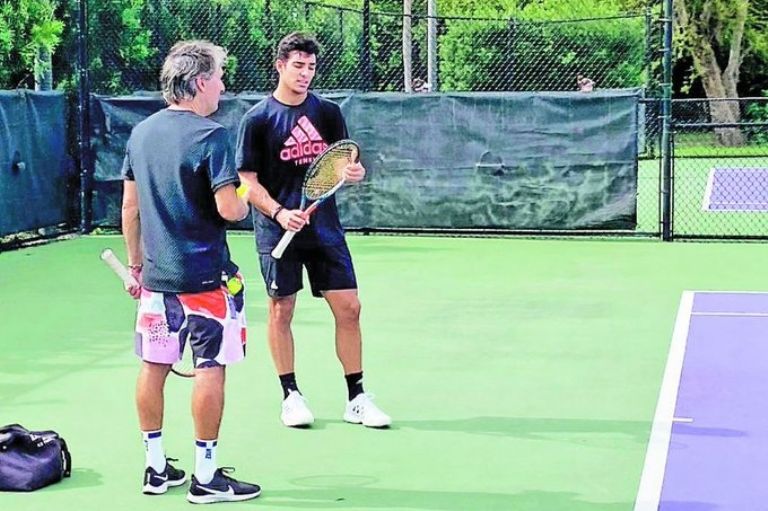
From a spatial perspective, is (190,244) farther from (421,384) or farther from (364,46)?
(364,46)

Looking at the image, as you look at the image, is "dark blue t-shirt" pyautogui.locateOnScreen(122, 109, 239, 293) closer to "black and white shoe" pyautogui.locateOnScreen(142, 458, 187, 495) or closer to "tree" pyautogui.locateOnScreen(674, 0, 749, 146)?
"black and white shoe" pyautogui.locateOnScreen(142, 458, 187, 495)

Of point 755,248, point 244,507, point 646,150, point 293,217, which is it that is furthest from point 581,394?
point 646,150

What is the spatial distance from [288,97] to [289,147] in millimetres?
228

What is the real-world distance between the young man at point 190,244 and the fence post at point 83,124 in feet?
31.1

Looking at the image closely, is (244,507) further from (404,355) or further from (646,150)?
(646,150)

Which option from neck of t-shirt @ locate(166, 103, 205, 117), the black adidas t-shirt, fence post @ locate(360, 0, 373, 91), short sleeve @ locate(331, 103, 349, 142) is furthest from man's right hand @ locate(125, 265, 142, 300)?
fence post @ locate(360, 0, 373, 91)

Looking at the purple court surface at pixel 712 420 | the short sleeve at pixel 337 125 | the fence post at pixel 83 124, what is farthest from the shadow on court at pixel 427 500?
the fence post at pixel 83 124

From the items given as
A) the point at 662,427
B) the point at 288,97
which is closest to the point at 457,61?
the point at 288,97

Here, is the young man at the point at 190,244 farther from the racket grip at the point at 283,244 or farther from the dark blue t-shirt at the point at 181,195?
the racket grip at the point at 283,244

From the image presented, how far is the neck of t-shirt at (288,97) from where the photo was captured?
20.7 feet

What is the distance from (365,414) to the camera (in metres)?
6.36

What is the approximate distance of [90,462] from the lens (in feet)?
19.0

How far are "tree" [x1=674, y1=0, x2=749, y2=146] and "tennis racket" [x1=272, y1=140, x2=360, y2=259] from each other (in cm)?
2766

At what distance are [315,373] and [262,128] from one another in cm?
175
